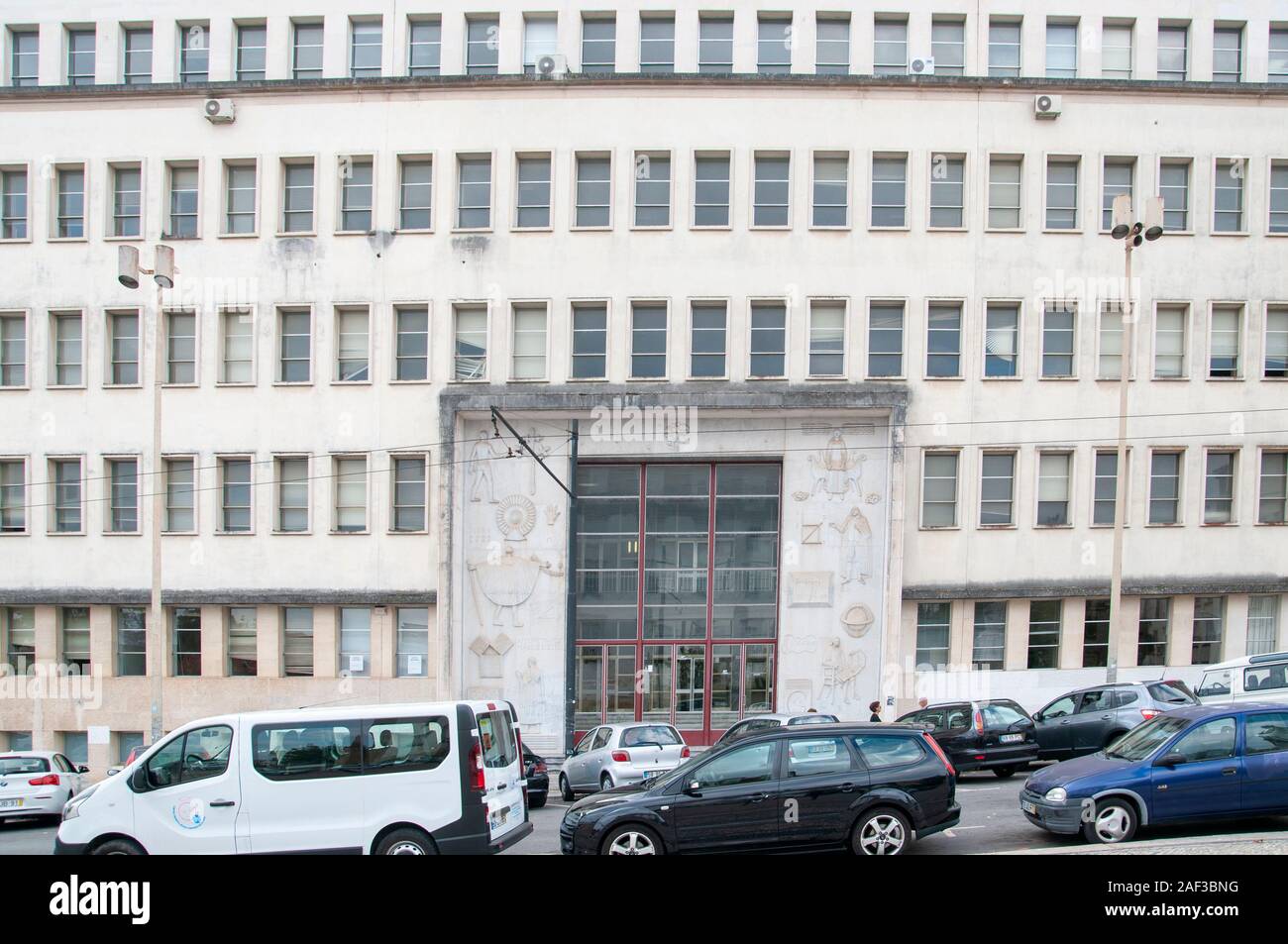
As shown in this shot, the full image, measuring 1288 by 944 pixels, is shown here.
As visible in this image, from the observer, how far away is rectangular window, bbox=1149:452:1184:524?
27.7m

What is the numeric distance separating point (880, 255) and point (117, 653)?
965 inches

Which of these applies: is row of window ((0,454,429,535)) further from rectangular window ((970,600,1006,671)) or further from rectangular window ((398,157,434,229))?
rectangular window ((970,600,1006,671))

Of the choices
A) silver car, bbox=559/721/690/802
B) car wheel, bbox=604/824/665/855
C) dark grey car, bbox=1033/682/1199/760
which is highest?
car wheel, bbox=604/824/665/855

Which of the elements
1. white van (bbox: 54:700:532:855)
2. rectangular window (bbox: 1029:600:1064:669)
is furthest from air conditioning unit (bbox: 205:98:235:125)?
rectangular window (bbox: 1029:600:1064:669)

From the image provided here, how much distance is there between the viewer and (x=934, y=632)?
2764cm

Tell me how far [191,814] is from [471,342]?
1905cm

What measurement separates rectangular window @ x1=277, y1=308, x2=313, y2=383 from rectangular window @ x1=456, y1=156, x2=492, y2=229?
5.29 metres

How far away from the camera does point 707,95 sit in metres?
27.8

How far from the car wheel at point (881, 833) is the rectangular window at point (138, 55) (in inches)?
1197

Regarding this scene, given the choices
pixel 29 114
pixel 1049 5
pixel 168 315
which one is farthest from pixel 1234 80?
pixel 29 114

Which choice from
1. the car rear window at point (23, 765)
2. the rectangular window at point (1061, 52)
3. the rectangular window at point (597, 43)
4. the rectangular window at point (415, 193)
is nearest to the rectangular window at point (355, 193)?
the rectangular window at point (415, 193)
